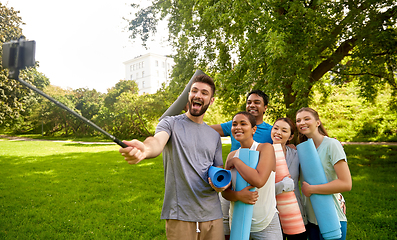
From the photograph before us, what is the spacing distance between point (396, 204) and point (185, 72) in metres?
8.40

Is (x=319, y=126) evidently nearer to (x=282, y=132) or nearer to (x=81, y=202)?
(x=282, y=132)

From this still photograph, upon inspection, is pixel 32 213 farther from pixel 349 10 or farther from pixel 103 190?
pixel 349 10

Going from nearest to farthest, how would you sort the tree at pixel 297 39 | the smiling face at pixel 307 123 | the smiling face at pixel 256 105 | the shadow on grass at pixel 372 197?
the smiling face at pixel 307 123
the smiling face at pixel 256 105
the shadow on grass at pixel 372 197
the tree at pixel 297 39

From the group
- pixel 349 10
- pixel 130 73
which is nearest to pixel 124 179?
pixel 349 10

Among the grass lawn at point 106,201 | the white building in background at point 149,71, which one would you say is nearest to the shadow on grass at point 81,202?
the grass lawn at point 106,201

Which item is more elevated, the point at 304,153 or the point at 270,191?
the point at 304,153

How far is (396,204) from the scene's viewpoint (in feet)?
20.0

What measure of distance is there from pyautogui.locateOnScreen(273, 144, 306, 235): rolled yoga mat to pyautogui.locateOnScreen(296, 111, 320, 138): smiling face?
1.18 ft

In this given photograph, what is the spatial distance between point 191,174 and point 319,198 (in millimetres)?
1204

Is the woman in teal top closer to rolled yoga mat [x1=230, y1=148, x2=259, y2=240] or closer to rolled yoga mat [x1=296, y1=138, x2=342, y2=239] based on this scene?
rolled yoga mat [x1=296, y1=138, x2=342, y2=239]

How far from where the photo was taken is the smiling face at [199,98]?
2232 millimetres

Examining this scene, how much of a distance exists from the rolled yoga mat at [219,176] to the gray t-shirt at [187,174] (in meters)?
0.12

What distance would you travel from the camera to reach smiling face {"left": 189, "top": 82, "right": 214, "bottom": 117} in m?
2.23

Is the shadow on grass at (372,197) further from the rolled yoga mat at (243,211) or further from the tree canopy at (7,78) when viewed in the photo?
the tree canopy at (7,78)
